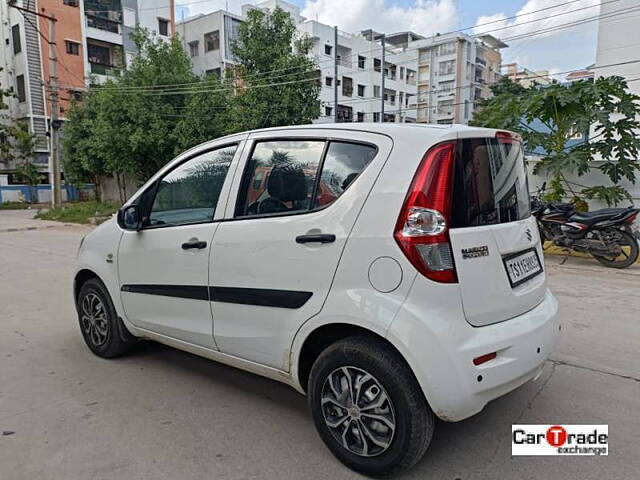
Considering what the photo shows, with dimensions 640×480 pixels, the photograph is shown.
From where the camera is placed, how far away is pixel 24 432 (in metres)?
2.77

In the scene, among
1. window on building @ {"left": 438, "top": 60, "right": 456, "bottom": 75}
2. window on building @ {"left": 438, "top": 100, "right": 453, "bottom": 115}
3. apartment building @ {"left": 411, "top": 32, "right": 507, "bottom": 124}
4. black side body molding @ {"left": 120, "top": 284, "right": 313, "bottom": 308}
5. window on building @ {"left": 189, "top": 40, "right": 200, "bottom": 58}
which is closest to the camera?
black side body molding @ {"left": 120, "top": 284, "right": 313, "bottom": 308}

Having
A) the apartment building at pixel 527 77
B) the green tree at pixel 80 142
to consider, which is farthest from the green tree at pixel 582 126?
the green tree at pixel 80 142

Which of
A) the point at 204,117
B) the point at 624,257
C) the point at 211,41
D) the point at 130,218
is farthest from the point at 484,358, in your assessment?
the point at 211,41

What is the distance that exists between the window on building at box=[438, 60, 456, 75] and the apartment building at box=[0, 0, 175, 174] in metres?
34.8

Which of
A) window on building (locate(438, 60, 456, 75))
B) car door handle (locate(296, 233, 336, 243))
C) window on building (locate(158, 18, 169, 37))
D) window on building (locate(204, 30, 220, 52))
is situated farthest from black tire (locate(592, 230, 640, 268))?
window on building (locate(438, 60, 456, 75))

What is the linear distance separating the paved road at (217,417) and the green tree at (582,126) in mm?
4947

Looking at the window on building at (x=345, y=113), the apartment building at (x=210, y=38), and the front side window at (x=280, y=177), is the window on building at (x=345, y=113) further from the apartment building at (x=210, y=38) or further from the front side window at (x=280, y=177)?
the front side window at (x=280, y=177)

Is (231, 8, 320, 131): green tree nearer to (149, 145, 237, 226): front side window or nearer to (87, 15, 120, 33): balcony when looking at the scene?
(149, 145, 237, 226): front side window

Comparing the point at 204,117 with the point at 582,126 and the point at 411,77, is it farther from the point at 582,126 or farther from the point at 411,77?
the point at 411,77

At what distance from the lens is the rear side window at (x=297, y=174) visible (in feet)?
7.95

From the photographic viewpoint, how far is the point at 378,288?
219cm

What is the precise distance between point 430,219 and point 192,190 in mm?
1710

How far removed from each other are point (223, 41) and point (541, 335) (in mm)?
37378

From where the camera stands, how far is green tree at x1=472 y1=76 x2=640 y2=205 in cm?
823
